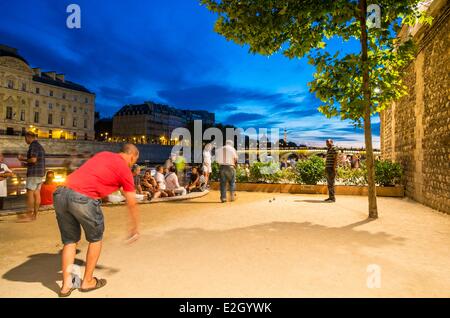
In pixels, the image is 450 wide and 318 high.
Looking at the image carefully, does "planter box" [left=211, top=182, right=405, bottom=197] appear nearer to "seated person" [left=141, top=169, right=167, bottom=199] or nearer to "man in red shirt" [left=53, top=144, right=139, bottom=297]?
"seated person" [left=141, top=169, right=167, bottom=199]

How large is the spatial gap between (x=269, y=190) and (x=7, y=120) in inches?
2811

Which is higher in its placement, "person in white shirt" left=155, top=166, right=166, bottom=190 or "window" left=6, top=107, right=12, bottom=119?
"window" left=6, top=107, right=12, bottom=119

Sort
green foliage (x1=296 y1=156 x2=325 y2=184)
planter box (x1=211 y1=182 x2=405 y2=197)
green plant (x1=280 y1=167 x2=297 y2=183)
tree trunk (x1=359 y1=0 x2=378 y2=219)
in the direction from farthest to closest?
green plant (x1=280 y1=167 x2=297 y2=183) < green foliage (x1=296 y1=156 x2=325 y2=184) < planter box (x1=211 y1=182 x2=405 y2=197) < tree trunk (x1=359 y1=0 x2=378 y2=219)

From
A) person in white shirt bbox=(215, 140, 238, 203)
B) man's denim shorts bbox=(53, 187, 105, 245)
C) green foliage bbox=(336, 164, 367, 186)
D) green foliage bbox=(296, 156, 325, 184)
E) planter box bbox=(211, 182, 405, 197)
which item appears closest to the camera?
man's denim shorts bbox=(53, 187, 105, 245)

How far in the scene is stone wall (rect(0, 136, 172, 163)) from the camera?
2263 inches

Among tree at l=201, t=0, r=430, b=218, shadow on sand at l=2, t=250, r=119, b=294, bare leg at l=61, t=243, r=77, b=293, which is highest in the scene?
tree at l=201, t=0, r=430, b=218

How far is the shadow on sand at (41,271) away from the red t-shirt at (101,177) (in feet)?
3.98

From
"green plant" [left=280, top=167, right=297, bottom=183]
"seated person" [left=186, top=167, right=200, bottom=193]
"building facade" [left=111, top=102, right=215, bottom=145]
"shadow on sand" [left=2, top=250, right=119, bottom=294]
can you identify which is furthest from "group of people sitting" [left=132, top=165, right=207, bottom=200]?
"building facade" [left=111, top=102, right=215, bottom=145]

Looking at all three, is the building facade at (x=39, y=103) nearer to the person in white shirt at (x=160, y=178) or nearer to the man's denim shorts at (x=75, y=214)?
the person in white shirt at (x=160, y=178)

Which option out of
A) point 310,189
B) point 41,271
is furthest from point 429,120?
point 41,271

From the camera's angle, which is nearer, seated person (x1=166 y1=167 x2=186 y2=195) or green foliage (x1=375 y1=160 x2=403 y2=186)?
seated person (x1=166 y1=167 x2=186 y2=195)

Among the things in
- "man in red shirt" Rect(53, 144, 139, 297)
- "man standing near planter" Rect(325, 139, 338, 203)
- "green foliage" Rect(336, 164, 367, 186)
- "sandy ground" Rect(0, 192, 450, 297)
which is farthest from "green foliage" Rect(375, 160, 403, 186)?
"man in red shirt" Rect(53, 144, 139, 297)

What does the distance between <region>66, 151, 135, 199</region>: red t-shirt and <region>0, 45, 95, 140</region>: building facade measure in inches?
2798
